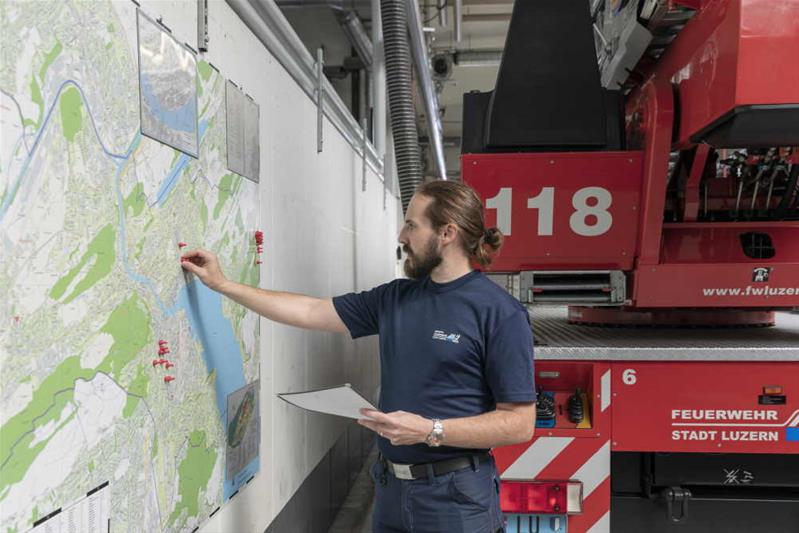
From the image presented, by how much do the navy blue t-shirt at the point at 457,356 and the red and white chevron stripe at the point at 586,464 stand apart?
71cm

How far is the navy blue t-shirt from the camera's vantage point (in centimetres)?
171

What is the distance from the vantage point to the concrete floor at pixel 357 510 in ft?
12.4

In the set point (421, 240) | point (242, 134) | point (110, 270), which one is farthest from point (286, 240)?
point (110, 270)

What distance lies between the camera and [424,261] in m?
1.86

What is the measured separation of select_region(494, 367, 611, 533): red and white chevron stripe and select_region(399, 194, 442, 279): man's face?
0.94m

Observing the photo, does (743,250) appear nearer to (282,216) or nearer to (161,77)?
(282,216)

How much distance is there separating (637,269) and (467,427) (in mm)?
1247

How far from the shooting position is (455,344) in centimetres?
173

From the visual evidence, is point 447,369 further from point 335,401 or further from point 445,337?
point 335,401

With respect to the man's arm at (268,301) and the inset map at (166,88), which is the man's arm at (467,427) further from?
the inset map at (166,88)

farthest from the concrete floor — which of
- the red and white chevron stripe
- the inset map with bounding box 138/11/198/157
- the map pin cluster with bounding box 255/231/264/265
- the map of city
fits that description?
the inset map with bounding box 138/11/198/157

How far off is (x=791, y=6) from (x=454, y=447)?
144 centimetres

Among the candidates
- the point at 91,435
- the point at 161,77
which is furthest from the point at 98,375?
the point at 161,77

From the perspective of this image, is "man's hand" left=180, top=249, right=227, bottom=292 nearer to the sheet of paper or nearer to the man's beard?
the sheet of paper
